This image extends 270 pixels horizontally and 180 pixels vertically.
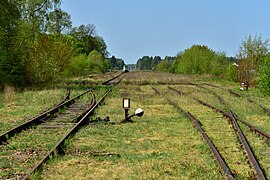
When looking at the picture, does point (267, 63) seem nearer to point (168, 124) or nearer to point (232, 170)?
point (168, 124)

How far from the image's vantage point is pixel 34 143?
9.44 metres

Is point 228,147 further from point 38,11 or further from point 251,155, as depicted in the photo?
point 38,11

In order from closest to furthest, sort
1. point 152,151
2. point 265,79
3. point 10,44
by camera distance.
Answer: point 152,151 < point 265,79 < point 10,44

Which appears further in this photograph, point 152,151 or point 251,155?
point 152,151

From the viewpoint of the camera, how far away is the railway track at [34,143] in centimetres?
722

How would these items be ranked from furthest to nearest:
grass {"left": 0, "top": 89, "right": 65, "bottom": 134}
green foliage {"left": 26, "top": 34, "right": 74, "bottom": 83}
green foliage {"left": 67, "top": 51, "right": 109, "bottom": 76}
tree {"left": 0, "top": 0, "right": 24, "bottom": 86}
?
green foliage {"left": 67, "top": 51, "right": 109, "bottom": 76} → green foliage {"left": 26, "top": 34, "right": 74, "bottom": 83} → tree {"left": 0, "top": 0, "right": 24, "bottom": 86} → grass {"left": 0, "top": 89, "right": 65, "bottom": 134}

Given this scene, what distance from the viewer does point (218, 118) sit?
44.9ft

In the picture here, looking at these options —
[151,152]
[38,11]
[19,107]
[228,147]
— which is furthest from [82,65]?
[151,152]

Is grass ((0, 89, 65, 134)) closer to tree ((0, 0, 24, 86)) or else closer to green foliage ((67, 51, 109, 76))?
tree ((0, 0, 24, 86))

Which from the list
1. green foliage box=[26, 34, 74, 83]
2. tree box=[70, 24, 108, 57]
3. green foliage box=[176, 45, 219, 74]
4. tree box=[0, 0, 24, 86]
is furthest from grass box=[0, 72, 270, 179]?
tree box=[70, 24, 108, 57]

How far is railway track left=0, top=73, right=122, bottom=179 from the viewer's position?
23.7 ft

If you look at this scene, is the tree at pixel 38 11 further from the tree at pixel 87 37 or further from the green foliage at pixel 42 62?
the tree at pixel 87 37

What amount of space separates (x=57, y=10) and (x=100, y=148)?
3299 cm

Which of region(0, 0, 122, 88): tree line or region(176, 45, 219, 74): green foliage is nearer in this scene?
region(0, 0, 122, 88): tree line
